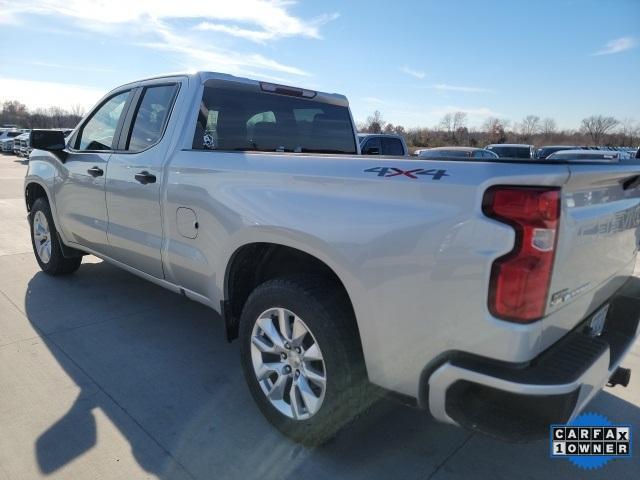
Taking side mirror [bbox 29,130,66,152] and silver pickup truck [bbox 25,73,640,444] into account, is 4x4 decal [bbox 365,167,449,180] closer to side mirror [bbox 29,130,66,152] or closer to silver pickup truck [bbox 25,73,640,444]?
silver pickup truck [bbox 25,73,640,444]

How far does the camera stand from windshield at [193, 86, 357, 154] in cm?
326

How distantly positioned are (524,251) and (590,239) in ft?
1.50

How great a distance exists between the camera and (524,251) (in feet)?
5.30

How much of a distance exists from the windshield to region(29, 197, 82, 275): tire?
2.53 m

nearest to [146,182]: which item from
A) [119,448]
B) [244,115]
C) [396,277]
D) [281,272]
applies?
[244,115]

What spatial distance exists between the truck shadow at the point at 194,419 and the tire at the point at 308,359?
0.19m

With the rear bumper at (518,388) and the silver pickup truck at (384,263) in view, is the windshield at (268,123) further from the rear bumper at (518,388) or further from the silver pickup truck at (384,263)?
the rear bumper at (518,388)

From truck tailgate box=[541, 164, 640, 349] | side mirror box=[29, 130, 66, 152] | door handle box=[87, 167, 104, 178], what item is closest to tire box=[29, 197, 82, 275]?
side mirror box=[29, 130, 66, 152]

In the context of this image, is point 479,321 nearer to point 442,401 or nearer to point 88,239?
point 442,401

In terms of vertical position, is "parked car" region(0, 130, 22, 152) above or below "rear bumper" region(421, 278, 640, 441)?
above

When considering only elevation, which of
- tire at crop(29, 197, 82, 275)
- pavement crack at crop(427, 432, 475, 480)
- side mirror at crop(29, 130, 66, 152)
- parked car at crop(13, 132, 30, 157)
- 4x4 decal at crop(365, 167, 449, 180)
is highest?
side mirror at crop(29, 130, 66, 152)

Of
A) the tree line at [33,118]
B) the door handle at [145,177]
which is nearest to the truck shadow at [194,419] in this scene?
the door handle at [145,177]

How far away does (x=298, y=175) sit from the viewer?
2275mm

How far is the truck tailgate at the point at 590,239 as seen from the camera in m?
1.71
